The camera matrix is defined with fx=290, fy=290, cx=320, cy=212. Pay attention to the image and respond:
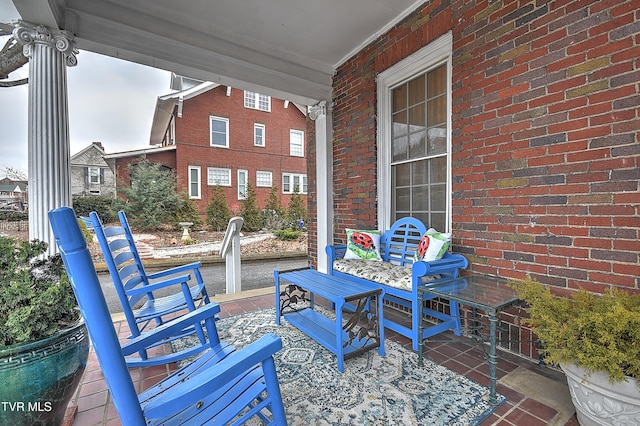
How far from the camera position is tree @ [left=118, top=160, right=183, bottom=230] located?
10406 millimetres

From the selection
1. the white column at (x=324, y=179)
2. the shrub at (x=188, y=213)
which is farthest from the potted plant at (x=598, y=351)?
the shrub at (x=188, y=213)

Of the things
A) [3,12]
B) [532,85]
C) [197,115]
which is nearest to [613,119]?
[532,85]

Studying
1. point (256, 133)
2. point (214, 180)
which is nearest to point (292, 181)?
point (256, 133)

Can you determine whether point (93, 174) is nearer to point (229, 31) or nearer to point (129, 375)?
point (229, 31)

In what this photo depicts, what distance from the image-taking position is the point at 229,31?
3.24m

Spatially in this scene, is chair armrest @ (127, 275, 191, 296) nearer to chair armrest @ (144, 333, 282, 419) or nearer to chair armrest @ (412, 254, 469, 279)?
chair armrest @ (144, 333, 282, 419)

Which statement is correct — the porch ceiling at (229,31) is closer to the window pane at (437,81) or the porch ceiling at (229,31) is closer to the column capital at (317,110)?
the column capital at (317,110)

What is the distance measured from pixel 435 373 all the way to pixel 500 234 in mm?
1164

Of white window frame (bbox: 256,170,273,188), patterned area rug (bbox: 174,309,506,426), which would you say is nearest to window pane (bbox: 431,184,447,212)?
patterned area rug (bbox: 174,309,506,426)

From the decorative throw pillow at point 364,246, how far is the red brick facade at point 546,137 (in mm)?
865

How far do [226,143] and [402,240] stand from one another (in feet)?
36.4

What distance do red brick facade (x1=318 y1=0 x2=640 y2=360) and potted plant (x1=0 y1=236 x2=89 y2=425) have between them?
270cm

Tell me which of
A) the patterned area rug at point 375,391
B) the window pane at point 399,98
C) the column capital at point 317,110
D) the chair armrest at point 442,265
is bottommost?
the patterned area rug at point 375,391

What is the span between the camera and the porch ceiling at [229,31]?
264 cm
